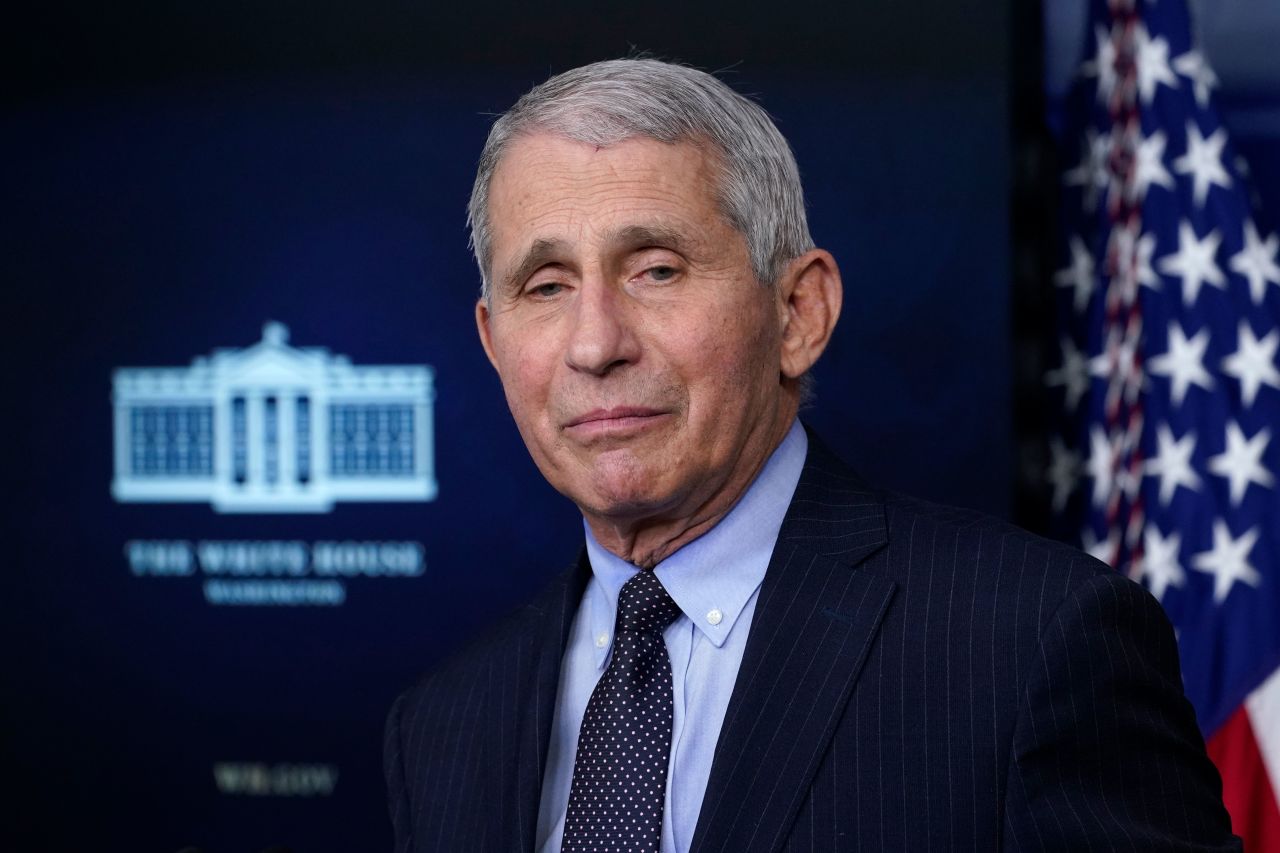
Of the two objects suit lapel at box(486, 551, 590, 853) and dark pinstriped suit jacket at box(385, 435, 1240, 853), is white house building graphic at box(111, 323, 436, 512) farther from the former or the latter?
dark pinstriped suit jacket at box(385, 435, 1240, 853)

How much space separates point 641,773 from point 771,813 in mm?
161

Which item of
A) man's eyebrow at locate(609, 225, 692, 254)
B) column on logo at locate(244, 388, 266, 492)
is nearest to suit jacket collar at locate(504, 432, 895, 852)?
man's eyebrow at locate(609, 225, 692, 254)

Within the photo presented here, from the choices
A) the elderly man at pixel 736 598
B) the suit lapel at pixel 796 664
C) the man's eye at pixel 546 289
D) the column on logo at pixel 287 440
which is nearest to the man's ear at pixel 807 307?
the elderly man at pixel 736 598

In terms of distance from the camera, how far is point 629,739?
147 centimetres

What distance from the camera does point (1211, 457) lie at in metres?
2.69

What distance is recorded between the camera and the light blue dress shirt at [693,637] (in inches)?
57.1

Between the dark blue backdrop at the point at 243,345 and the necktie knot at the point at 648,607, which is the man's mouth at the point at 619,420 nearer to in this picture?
the necktie knot at the point at 648,607

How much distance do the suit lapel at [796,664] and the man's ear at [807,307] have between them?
5.9 inches

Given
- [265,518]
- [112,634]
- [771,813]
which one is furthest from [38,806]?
[771,813]

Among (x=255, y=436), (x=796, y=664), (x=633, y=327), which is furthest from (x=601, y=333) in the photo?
(x=255, y=436)

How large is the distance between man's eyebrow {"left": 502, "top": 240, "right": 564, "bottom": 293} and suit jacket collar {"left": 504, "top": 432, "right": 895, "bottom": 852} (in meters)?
0.39

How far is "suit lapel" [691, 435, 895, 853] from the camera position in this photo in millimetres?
1349

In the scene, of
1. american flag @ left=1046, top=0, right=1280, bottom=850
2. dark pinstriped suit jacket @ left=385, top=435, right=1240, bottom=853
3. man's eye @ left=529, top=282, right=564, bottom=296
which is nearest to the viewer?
dark pinstriped suit jacket @ left=385, top=435, right=1240, bottom=853

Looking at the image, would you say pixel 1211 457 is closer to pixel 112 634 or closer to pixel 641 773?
pixel 641 773
